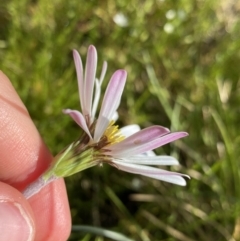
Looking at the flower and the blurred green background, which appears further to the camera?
the blurred green background

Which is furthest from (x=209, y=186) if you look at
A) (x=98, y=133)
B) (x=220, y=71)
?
(x=98, y=133)

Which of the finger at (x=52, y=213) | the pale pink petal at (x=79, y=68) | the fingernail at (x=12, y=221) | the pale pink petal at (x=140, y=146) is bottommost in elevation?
the finger at (x=52, y=213)

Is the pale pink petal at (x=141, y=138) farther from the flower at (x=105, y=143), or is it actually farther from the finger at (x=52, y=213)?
the finger at (x=52, y=213)

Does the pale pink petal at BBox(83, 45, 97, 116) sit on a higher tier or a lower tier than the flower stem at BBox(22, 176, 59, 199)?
higher

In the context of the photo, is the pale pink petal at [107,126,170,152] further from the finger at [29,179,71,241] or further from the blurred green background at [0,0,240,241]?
the blurred green background at [0,0,240,241]

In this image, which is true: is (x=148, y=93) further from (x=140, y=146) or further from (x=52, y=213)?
(x=140, y=146)

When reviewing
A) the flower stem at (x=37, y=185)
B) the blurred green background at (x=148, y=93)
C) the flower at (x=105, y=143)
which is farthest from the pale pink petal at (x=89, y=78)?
the blurred green background at (x=148, y=93)

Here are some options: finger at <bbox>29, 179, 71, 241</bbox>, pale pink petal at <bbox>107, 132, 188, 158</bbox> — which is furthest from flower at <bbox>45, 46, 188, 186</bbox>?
finger at <bbox>29, 179, 71, 241</bbox>

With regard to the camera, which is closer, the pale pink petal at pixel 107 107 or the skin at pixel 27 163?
the pale pink petal at pixel 107 107

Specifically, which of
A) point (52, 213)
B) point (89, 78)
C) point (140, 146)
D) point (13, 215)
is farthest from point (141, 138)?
point (52, 213)
